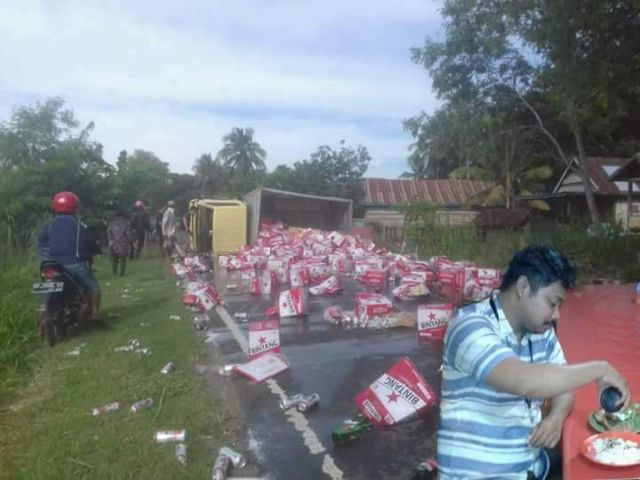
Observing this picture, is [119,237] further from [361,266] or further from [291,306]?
[291,306]

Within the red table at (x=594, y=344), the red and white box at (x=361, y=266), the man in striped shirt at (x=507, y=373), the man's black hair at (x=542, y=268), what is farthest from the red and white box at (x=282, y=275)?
the man's black hair at (x=542, y=268)

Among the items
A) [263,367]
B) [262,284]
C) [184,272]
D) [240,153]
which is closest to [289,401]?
[263,367]

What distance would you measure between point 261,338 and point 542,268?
4.72 meters

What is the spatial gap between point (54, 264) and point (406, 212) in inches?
496

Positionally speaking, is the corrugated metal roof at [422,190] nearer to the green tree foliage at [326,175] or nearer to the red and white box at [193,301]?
the green tree foliage at [326,175]

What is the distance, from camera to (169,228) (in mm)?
18922

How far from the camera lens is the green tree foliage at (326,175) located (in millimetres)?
47906

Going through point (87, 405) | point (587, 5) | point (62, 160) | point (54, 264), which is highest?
point (587, 5)

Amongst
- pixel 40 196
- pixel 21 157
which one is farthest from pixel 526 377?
pixel 21 157

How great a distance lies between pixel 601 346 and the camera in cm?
342

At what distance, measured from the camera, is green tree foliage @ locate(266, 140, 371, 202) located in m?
47.9

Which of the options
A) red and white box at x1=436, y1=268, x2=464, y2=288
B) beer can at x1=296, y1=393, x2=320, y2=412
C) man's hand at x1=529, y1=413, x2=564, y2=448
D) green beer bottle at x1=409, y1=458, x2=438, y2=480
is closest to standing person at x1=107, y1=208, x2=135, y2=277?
red and white box at x1=436, y1=268, x2=464, y2=288

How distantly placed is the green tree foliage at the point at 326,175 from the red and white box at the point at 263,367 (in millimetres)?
40785

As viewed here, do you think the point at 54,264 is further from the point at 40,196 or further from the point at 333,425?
the point at 40,196
